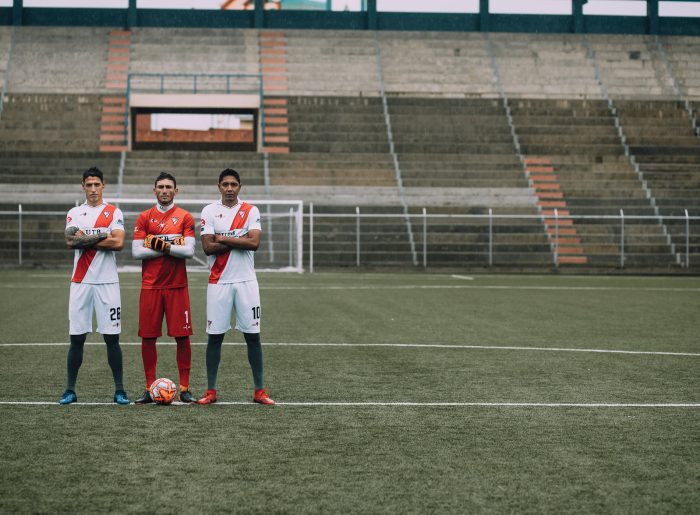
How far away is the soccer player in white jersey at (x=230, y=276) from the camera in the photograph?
7.77 meters

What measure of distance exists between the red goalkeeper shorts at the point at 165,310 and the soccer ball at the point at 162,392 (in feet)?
1.24

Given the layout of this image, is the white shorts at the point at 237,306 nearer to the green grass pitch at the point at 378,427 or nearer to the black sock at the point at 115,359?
the green grass pitch at the point at 378,427

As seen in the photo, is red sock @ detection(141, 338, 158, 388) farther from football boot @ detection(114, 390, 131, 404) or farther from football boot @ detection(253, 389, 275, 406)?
football boot @ detection(253, 389, 275, 406)

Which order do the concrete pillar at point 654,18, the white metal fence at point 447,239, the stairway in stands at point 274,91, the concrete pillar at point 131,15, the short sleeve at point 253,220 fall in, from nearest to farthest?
the short sleeve at point 253,220 < the white metal fence at point 447,239 < the stairway in stands at point 274,91 < the concrete pillar at point 131,15 < the concrete pillar at point 654,18

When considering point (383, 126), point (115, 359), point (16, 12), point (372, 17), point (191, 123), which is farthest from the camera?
point (191, 123)

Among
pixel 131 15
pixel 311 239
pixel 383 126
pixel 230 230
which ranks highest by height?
pixel 131 15

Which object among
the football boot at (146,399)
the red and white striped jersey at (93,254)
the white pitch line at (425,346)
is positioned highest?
the red and white striped jersey at (93,254)

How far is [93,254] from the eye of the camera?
7797 millimetres

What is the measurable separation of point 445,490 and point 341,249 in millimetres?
28612

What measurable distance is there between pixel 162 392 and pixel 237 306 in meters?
0.85

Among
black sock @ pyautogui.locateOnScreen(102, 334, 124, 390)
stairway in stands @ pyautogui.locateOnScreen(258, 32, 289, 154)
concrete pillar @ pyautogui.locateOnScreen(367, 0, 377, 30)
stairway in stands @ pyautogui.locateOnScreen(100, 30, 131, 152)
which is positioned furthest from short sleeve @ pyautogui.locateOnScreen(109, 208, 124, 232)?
concrete pillar @ pyautogui.locateOnScreen(367, 0, 377, 30)

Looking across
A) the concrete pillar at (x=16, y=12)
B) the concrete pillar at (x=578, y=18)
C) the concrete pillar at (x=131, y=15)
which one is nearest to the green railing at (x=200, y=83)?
the concrete pillar at (x=131, y=15)

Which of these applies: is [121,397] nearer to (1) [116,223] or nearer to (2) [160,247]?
(2) [160,247]

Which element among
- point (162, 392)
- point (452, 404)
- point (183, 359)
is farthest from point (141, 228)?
point (452, 404)
